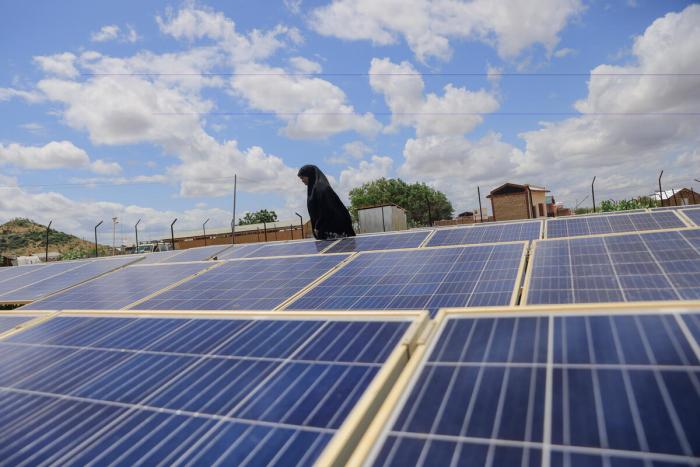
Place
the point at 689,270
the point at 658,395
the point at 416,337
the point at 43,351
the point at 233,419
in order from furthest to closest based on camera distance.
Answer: the point at 689,270 → the point at 43,351 → the point at 416,337 → the point at 233,419 → the point at 658,395

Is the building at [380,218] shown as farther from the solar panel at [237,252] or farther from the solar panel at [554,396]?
the solar panel at [554,396]

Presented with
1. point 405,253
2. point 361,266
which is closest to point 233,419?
point 361,266

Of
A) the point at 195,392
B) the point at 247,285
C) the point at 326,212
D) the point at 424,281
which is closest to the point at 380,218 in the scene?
the point at 326,212

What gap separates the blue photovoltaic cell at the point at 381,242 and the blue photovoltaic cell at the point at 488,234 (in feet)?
1.57

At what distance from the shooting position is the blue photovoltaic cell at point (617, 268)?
6.32 meters

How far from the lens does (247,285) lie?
9.52m

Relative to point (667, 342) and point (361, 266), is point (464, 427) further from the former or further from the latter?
point (361, 266)

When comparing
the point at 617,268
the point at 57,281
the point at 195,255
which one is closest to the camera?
the point at 617,268

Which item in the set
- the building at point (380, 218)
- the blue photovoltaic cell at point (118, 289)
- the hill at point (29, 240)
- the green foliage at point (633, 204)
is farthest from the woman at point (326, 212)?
the hill at point (29, 240)

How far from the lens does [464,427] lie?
2.42 meters

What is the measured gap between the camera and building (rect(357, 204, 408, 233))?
966 inches

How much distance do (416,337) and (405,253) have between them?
6859 millimetres

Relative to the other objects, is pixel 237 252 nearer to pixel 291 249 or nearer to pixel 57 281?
pixel 291 249

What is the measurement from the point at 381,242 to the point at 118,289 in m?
7.26
